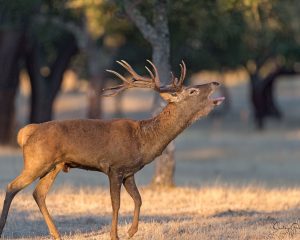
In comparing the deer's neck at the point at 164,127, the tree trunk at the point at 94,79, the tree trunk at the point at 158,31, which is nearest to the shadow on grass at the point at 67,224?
the deer's neck at the point at 164,127

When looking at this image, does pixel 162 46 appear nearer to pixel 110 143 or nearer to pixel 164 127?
pixel 164 127

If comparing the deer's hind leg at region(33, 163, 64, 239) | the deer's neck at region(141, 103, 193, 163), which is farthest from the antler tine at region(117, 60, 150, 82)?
the deer's hind leg at region(33, 163, 64, 239)

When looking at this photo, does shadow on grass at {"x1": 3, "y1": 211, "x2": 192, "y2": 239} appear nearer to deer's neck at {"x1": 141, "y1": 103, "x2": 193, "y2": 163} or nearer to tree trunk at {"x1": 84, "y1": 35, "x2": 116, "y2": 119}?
deer's neck at {"x1": 141, "y1": 103, "x2": 193, "y2": 163}

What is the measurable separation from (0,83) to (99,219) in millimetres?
17833

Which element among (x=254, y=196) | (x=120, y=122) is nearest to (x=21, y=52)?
(x=254, y=196)

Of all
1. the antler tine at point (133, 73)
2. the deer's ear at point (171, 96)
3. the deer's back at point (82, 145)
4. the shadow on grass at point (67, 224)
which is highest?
the antler tine at point (133, 73)

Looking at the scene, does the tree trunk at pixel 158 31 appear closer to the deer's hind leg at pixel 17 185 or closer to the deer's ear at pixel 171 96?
the deer's ear at pixel 171 96

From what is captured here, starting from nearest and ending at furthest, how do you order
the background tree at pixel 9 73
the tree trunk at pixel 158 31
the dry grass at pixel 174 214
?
the dry grass at pixel 174 214, the tree trunk at pixel 158 31, the background tree at pixel 9 73

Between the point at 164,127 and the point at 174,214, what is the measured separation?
10.6ft

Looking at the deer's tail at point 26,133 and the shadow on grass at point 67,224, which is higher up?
the deer's tail at point 26,133

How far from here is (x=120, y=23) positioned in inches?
931

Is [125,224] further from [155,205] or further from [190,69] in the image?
[190,69]

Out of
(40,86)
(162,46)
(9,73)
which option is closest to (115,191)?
(162,46)

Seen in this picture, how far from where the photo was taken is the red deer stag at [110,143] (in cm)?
1037
